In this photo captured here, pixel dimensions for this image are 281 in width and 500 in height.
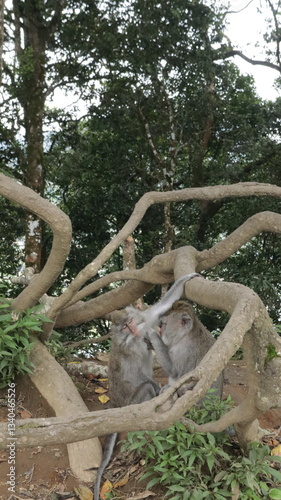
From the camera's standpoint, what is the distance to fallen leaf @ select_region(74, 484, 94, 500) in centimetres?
330

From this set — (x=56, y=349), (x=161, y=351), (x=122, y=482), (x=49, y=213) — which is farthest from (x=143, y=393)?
(x=49, y=213)

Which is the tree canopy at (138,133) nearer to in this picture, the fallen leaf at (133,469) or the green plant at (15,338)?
the green plant at (15,338)

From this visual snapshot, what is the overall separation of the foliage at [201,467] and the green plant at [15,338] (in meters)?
1.20

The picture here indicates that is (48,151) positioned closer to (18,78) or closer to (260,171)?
(18,78)

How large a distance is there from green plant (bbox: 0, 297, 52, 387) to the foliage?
1198 millimetres

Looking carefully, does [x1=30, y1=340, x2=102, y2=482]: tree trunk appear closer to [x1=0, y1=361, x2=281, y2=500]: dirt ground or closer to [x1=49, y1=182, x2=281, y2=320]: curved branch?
[x1=0, y1=361, x2=281, y2=500]: dirt ground

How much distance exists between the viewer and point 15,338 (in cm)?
392

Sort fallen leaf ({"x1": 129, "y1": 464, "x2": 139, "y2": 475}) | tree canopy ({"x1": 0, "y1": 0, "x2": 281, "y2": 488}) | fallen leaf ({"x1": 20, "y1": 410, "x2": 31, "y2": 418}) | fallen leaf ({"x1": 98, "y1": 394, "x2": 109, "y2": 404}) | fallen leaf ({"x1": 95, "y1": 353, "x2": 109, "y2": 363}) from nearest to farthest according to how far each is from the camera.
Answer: fallen leaf ({"x1": 129, "y1": 464, "x2": 139, "y2": 475}) → fallen leaf ({"x1": 20, "y1": 410, "x2": 31, "y2": 418}) → fallen leaf ({"x1": 98, "y1": 394, "x2": 109, "y2": 404}) → fallen leaf ({"x1": 95, "y1": 353, "x2": 109, "y2": 363}) → tree canopy ({"x1": 0, "y1": 0, "x2": 281, "y2": 488})

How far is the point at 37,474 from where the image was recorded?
353cm

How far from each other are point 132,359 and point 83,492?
3.46ft

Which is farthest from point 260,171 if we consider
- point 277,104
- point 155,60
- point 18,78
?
point 18,78

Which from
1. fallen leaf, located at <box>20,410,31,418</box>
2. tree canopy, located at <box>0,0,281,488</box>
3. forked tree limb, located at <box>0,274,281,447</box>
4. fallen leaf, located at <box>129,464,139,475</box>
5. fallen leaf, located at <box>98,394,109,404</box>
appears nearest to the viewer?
forked tree limb, located at <box>0,274,281,447</box>

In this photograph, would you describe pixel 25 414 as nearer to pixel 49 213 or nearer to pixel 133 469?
pixel 133 469

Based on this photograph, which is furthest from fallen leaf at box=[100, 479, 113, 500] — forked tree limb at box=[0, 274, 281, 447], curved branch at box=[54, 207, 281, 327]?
curved branch at box=[54, 207, 281, 327]
